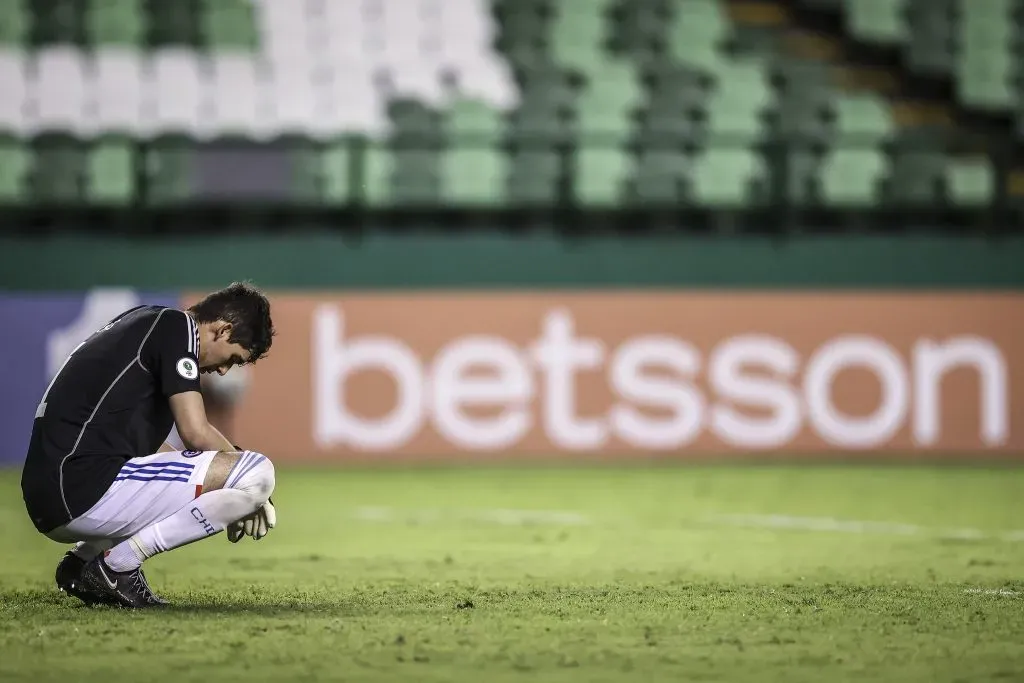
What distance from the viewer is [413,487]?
42.6 feet

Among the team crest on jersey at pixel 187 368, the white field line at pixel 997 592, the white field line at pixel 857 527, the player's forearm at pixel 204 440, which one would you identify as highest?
the team crest on jersey at pixel 187 368

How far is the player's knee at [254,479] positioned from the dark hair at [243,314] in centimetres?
45

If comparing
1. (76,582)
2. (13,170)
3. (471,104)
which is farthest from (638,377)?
(76,582)

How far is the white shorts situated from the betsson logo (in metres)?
8.18

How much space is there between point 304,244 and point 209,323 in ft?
30.8

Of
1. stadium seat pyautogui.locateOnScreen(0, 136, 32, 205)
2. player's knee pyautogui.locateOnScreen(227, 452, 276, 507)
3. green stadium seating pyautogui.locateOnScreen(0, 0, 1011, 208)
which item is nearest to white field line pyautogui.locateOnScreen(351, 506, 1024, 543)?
player's knee pyautogui.locateOnScreen(227, 452, 276, 507)

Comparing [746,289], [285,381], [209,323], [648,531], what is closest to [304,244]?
[285,381]

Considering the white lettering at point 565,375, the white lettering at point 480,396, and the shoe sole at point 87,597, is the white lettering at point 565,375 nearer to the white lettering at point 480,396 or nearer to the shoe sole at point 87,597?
the white lettering at point 480,396

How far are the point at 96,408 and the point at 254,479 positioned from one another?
0.70 m

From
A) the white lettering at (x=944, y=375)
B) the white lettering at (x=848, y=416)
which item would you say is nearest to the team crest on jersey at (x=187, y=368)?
the white lettering at (x=848, y=416)

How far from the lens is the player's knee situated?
6094 millimetres

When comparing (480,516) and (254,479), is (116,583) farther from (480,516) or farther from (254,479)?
(480,516)

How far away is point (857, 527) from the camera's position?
10.1 m

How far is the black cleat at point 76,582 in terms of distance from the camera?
6336 millimetres
